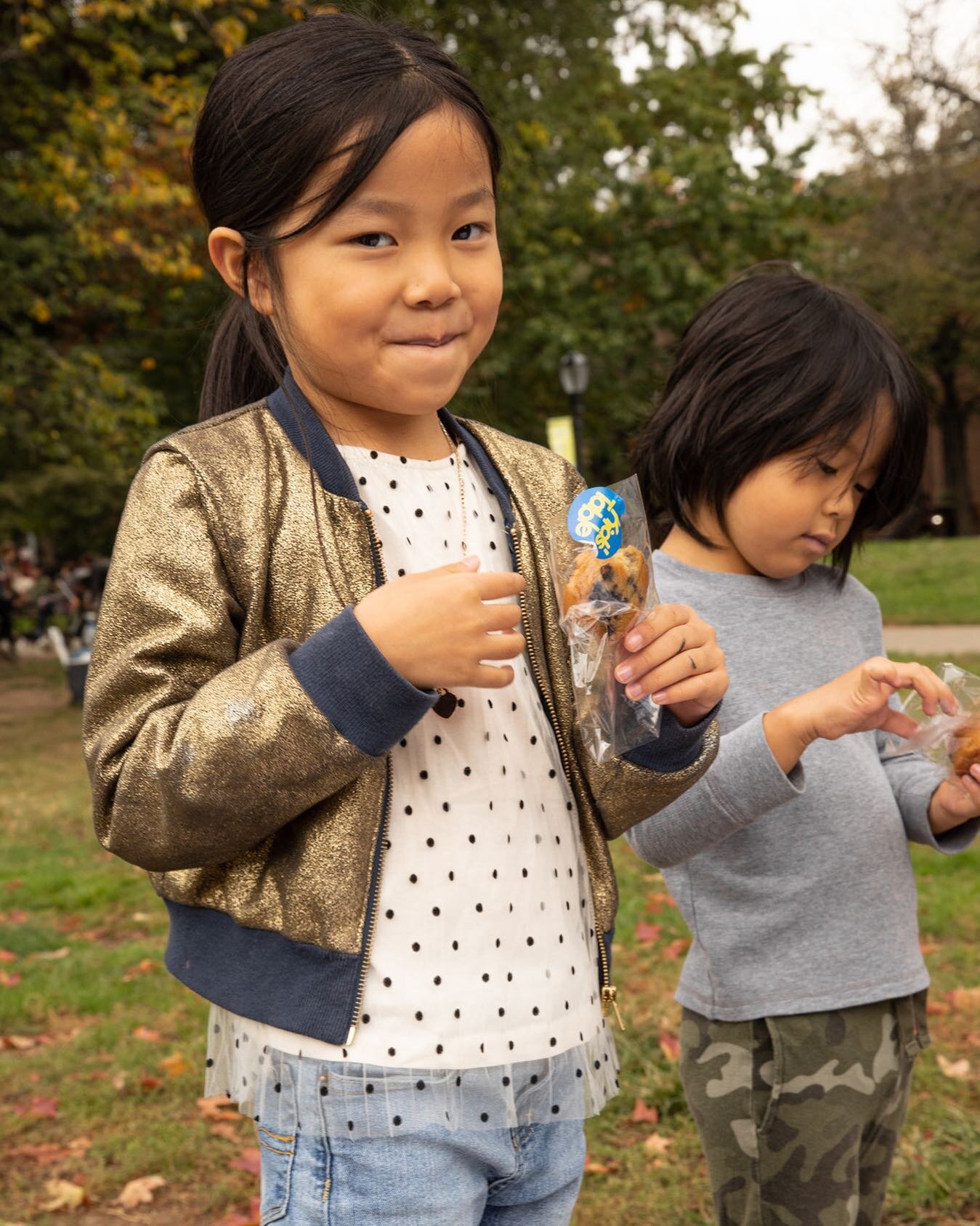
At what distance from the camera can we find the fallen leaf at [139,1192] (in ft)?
11.1

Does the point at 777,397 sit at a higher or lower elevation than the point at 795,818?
higher

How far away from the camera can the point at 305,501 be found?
1.43 meters

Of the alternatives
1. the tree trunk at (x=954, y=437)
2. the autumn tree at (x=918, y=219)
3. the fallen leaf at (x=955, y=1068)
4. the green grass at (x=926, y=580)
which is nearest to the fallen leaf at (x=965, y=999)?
the fallen leaf at (x=955, y=1068)

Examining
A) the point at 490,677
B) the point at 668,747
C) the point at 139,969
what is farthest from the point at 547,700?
the point at 139,969

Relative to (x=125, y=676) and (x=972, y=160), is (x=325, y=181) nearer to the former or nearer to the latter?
(x=125, y=676)

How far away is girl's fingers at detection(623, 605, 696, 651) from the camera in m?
1.45

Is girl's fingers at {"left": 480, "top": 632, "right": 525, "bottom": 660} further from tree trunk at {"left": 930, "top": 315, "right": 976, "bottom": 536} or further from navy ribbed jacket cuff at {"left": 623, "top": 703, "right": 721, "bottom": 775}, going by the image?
tree trunk at {"left": 930, "top": 315, "right": 976, "bottom": 536}

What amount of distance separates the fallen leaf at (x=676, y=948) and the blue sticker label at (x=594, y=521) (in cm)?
362

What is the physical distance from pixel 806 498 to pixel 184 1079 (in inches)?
119

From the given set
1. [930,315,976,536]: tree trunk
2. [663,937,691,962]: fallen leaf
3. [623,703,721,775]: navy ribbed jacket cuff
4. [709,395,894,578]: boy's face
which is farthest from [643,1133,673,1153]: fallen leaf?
[930,315,976,536]: tree trunk

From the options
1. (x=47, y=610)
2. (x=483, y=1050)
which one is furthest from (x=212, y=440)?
(x=47, y=610)

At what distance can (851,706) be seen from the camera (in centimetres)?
175

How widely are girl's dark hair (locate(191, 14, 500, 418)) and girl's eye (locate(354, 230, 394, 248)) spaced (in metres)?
0.04

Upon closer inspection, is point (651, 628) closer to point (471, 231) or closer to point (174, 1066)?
point (471, 231)
